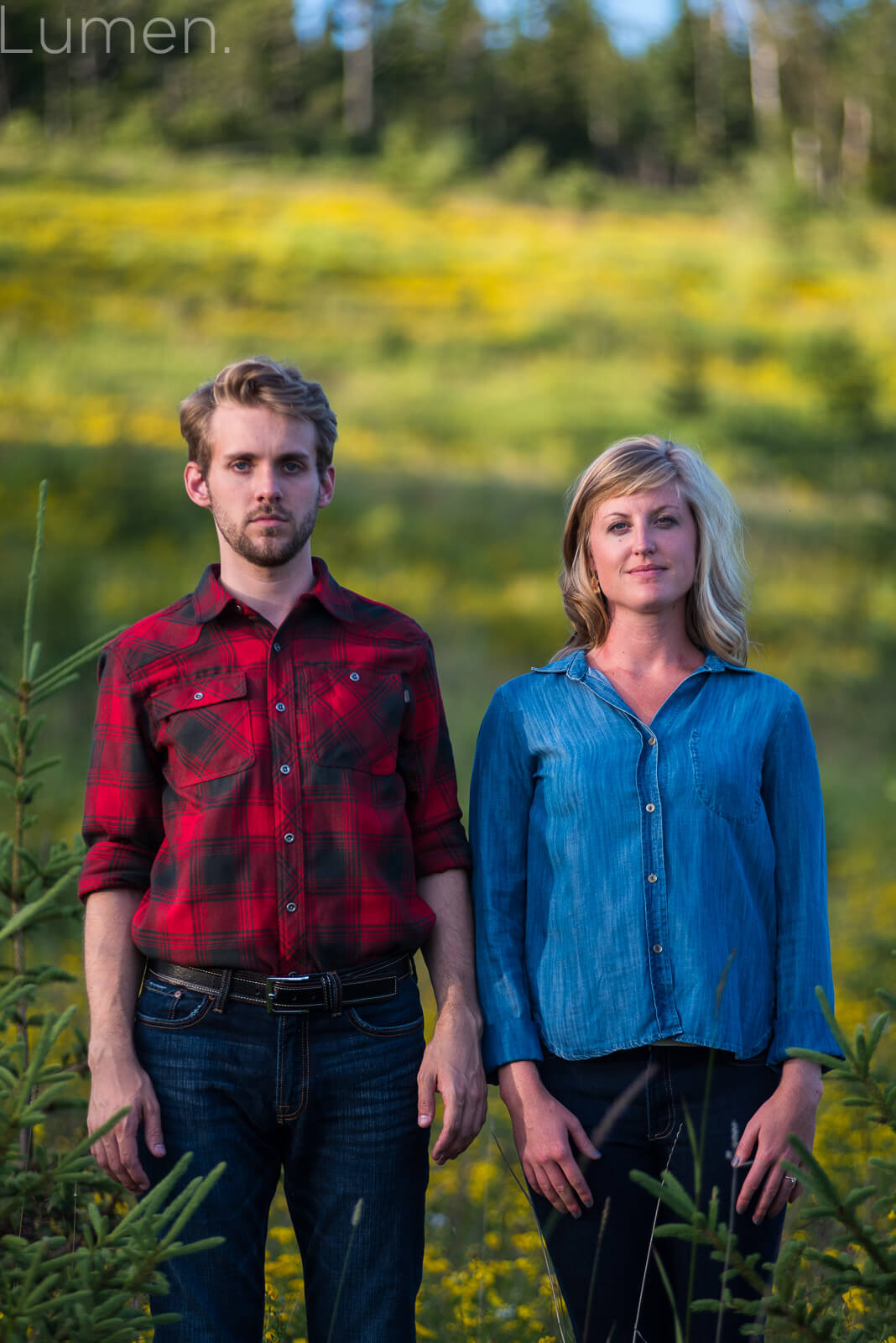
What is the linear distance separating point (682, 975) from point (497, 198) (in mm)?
30035

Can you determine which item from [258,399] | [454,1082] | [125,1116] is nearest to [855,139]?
[258,399]

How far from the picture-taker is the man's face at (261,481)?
2279 millimetres

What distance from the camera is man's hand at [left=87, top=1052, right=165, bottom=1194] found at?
2.11m

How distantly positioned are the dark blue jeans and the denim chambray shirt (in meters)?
0.06

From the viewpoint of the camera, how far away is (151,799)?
231cm

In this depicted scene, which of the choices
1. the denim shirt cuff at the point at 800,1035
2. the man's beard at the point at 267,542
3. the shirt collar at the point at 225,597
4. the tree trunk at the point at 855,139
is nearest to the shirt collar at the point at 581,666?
the shirt collar at the point at 225,597

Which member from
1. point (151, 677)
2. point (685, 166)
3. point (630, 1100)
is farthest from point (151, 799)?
point (685, 166)

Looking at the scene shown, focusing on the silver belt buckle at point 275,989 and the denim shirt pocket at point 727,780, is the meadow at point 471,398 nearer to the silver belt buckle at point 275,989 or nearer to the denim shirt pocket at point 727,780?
the silver belt buckle at point 275,989

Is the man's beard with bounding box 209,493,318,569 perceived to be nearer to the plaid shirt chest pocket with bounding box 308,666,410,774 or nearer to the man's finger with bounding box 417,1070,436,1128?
the plaid shirt chest pocket with bounding box 308,666,410,774

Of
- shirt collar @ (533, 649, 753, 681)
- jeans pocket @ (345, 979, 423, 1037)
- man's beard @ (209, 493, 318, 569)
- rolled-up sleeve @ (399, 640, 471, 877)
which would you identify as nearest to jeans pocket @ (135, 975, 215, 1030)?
jeans pocket @ (345, 979, 423, 1037)

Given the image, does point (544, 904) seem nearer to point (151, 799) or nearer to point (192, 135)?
point (151, 799)

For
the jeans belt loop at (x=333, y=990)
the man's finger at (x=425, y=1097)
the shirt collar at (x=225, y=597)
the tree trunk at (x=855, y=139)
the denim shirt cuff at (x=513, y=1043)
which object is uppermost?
the tree trunk at (x=855, y=139)

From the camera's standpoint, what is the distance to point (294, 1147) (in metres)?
2.18

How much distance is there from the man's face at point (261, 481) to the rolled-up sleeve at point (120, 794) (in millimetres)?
339
